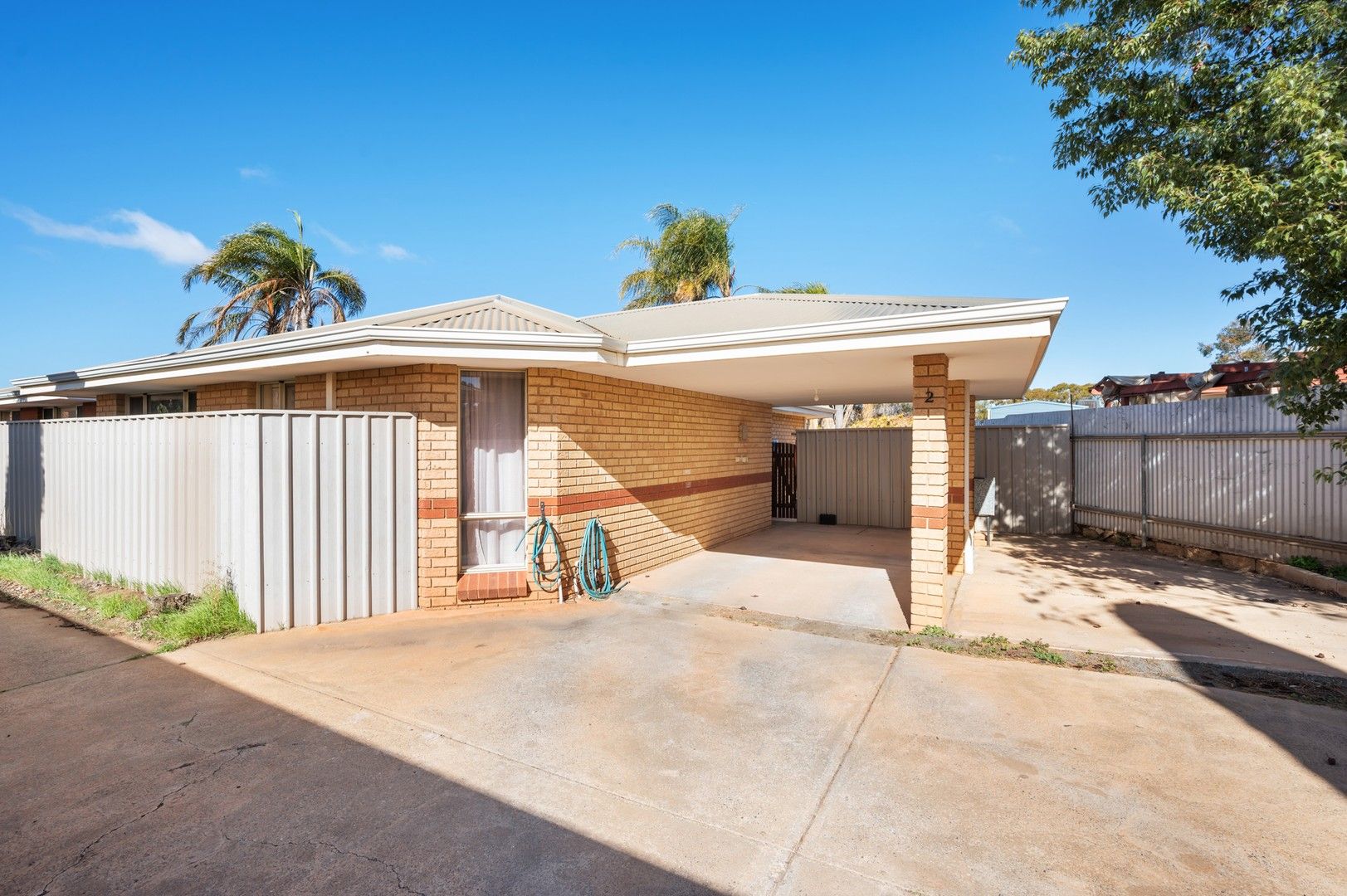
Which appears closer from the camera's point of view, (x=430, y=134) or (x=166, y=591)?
(x=166, y=591)

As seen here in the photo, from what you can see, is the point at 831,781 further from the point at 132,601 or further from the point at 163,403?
the point at 163,403

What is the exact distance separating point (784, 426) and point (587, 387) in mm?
9437

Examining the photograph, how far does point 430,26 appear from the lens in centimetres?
969

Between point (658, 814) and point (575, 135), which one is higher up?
point (575, 135)

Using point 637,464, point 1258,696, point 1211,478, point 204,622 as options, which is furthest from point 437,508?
point 1211,478

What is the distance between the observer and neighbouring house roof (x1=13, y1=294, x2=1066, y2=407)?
5.12m

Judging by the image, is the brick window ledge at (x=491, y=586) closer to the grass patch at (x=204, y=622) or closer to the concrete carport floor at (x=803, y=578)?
the concrete carport floor at (x=803, y=578)

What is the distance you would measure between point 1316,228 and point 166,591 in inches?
478

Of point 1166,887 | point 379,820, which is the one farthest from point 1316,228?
point 379,820

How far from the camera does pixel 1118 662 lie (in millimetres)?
4785

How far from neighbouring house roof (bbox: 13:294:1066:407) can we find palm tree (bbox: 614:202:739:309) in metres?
13.1

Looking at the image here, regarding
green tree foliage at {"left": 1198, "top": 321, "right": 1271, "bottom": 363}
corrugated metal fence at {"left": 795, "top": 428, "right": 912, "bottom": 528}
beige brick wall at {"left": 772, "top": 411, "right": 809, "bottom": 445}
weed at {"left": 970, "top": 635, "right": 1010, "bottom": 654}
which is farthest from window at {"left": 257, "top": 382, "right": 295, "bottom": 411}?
green tree foliage at {"left": 1198, "top": 321, "right": 1271, "bottom": 363}

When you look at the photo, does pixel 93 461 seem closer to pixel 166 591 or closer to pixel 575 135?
pixel 166 591

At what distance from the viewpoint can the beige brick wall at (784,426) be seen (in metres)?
14.7
